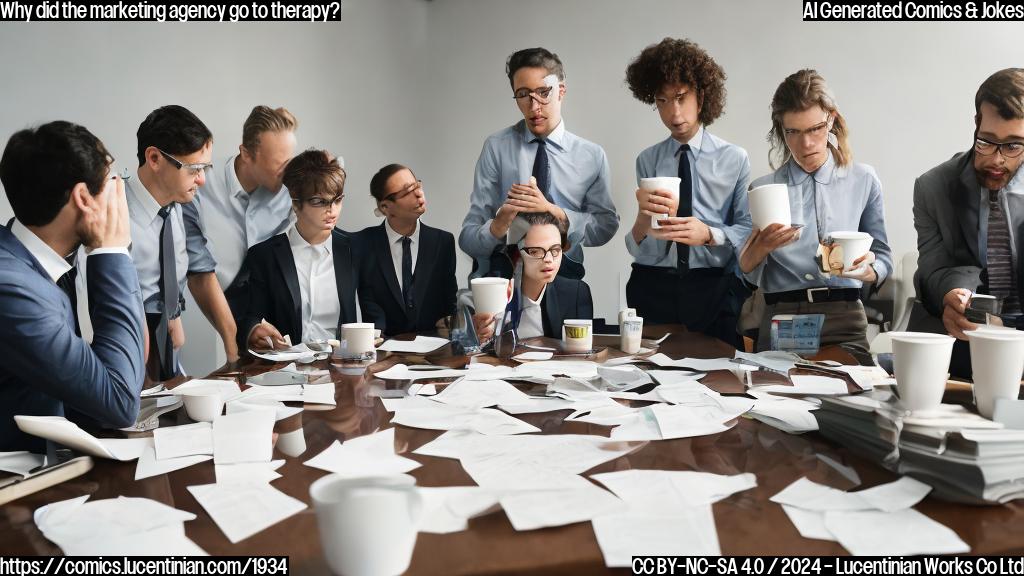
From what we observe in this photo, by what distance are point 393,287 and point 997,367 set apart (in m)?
2.45

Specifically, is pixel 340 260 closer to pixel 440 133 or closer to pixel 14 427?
pixel 14 427

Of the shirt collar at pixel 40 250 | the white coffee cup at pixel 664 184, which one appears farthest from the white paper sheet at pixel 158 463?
the white coffee cup at pixel 664 184

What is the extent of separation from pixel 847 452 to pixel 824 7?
13.9 ft

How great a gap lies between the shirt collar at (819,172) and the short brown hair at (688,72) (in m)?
0.66

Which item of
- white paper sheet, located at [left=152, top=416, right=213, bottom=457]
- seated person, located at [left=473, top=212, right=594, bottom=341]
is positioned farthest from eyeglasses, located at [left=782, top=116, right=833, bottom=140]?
white paper sheet, located at [left=152, top=416, right=213, bottom=457]

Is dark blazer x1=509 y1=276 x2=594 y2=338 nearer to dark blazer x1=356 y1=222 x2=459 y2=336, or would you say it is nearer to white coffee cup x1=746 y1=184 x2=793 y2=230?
dark blazer x1=356 y1=222 x2=459 y2=336

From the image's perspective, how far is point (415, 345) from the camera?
95.3 inches

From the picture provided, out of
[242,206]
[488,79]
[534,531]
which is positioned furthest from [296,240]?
[488,79]

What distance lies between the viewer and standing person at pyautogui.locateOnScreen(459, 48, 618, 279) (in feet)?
11.0

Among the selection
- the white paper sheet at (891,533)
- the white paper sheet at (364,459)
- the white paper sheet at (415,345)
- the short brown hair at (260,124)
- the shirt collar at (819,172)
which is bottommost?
the white paper sheet at (891,533)

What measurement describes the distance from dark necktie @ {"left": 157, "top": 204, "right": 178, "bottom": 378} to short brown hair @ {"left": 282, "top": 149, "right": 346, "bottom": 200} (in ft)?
1.69

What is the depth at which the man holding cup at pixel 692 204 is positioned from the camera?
329cm

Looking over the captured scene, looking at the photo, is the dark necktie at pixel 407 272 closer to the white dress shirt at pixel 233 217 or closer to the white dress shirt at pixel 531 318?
the white dress shirt at pixel 531 318

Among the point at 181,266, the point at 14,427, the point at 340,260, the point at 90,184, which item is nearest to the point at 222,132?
the point at 181,266
